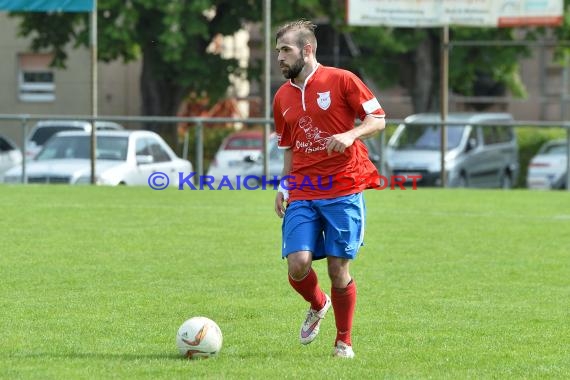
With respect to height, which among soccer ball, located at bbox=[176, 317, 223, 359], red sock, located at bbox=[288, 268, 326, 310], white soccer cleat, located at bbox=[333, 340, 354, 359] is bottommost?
white soccer cleat, located at bbox=[333, 340, 354, 359]

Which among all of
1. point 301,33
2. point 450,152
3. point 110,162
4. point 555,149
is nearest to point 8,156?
point 110,162

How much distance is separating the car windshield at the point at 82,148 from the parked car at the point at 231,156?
1.89m

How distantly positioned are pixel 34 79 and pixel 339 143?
40.2 metres

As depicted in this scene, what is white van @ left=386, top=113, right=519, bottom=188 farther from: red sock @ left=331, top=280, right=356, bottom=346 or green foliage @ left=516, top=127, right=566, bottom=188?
red sock @ left=331, top=280, right=356, bottom=346

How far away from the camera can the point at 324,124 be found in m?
7.84

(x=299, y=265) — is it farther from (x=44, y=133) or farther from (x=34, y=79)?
(x=34, y=79)

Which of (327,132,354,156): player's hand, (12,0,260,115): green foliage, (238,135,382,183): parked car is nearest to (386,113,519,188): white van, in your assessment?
(238,135,382,183): parked car

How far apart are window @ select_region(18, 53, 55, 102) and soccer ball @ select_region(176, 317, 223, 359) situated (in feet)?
129

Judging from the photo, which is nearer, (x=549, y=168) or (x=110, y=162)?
(x=110, y=162)

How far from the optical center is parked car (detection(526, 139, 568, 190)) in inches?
1006

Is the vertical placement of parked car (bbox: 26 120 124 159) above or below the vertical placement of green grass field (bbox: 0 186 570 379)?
above

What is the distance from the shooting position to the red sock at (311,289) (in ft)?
26.1

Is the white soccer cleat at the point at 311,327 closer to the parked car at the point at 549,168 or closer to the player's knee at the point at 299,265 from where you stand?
the player's knee at the point at 299,265

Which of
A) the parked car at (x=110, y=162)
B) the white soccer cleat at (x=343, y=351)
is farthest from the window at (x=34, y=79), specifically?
the white soccer cleat at (x=343, y=351)
